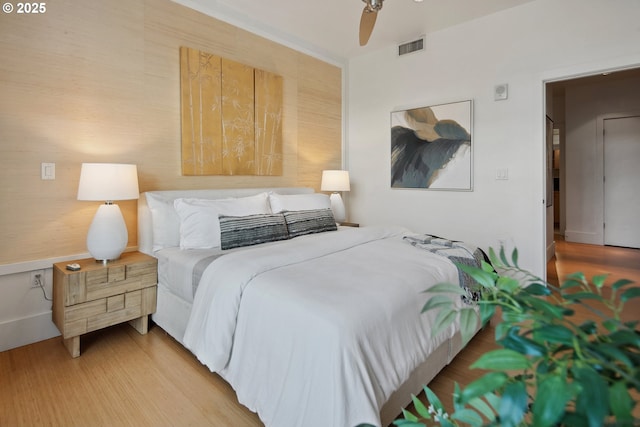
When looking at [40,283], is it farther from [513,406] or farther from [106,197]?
[513,406]

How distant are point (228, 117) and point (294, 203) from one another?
3.69 feet

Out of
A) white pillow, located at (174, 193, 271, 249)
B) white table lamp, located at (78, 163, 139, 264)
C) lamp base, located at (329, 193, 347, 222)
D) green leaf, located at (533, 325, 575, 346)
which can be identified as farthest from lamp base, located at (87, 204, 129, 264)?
green leaf, located at (533, 325, 575, 346)

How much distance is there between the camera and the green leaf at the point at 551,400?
406mm

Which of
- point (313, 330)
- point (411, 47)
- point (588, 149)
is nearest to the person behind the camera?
point (313, 330)

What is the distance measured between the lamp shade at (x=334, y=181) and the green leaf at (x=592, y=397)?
3986 millimetres

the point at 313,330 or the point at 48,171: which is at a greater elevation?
the point at 48,171

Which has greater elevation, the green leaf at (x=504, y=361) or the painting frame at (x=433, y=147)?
the painting frame at (x=433, y=147)

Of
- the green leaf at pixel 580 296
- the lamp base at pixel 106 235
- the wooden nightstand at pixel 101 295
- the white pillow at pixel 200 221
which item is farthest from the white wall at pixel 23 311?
the green leaf at pixel 580 296

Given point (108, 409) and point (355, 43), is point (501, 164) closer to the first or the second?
point (355, 43)

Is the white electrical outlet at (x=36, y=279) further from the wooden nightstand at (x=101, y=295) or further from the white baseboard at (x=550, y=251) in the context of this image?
the white baseboard at (x=550, y=251)

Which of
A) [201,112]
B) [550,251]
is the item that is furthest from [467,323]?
[550,251]

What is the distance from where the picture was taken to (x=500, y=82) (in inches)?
143

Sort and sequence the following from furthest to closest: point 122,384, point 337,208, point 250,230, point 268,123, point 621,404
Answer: point 337,208 < point 268,123 < point 250,230 < point 122,384 < point 621,404

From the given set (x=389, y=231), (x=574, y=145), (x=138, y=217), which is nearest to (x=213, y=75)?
(x=138, y=217)
